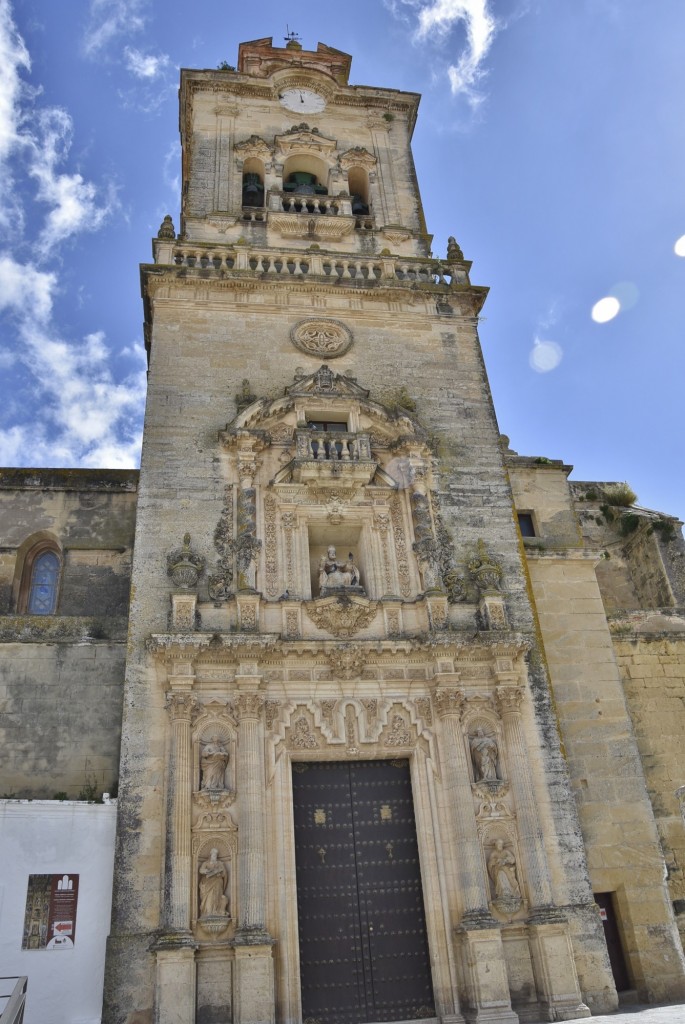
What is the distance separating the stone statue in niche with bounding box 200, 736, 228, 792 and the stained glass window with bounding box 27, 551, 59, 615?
498 centimetres

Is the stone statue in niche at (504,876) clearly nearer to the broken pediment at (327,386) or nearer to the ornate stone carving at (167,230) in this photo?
the broken pediment at (327,386)

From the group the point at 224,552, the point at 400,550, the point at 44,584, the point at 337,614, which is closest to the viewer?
the point at 337,614

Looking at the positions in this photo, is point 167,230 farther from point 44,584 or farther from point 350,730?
Result: point 350,730

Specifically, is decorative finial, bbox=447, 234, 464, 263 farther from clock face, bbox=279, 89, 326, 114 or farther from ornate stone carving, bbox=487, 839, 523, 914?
ornate stone carving, bbox=487, 839, 523, 914

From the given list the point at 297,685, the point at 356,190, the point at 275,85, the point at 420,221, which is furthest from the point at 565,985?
the point at 275,85

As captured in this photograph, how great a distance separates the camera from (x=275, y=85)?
836 inches

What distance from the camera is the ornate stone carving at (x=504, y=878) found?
440 inches

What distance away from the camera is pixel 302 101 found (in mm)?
21375

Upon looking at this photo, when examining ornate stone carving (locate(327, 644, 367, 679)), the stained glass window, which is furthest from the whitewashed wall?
the stained glass window

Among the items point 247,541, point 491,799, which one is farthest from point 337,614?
point 491,799

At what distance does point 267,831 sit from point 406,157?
1679 cm

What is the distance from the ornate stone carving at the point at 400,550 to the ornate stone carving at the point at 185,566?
10.6ft

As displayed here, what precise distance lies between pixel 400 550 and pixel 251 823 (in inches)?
198

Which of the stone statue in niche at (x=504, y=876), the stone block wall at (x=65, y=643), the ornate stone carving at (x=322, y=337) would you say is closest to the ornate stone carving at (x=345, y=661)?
the stone statue in niche at (x=504, y=876)
